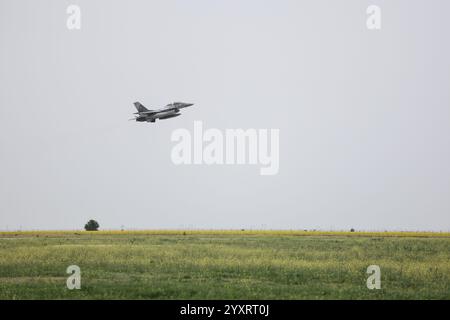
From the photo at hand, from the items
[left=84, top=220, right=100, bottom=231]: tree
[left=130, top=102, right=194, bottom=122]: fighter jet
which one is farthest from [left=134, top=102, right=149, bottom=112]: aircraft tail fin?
[left=84, top=220, right=100, bottom=231]: tree

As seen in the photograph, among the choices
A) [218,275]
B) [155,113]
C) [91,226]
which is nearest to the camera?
[218,275]

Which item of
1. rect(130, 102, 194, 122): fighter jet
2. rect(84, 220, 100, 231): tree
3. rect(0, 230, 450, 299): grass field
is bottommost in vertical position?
rect(84, 220, 100, 231): tree

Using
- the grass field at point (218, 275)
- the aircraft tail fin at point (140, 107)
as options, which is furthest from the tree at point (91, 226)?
the grass field at point (218, 275)

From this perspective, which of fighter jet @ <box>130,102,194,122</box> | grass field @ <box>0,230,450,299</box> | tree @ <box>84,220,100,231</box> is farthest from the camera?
tree @ <box>84,220,100,231</box>

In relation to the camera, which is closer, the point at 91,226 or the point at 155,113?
the point at 155,113

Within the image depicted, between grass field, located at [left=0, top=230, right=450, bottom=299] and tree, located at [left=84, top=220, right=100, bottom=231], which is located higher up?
grass field, located at [left=0, top=230, right=450, bottom=299]

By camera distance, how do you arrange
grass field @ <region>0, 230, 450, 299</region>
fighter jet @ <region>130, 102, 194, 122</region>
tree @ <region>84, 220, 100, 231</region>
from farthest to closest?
tree @ <region>84, 220, 100, 231</region> < fighter jet @ <region>130, 102, 194, 122</region> < grass field @ <region>0, 230, 450, 299</region>

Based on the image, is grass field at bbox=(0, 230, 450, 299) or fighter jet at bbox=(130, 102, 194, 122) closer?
grass field at bbox=(0, 230, 450, 299)

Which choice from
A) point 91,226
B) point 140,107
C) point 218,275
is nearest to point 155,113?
point 140,107

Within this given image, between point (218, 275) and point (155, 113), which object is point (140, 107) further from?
point (218, 275)

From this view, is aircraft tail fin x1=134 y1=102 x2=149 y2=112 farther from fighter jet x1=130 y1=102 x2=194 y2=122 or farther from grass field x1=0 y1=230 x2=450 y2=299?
grass field x1=0 y1=230 x2=450 y2=299

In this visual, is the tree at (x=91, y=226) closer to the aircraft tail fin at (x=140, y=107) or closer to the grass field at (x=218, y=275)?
the aircraft tail fin at (x=140, y=107)
